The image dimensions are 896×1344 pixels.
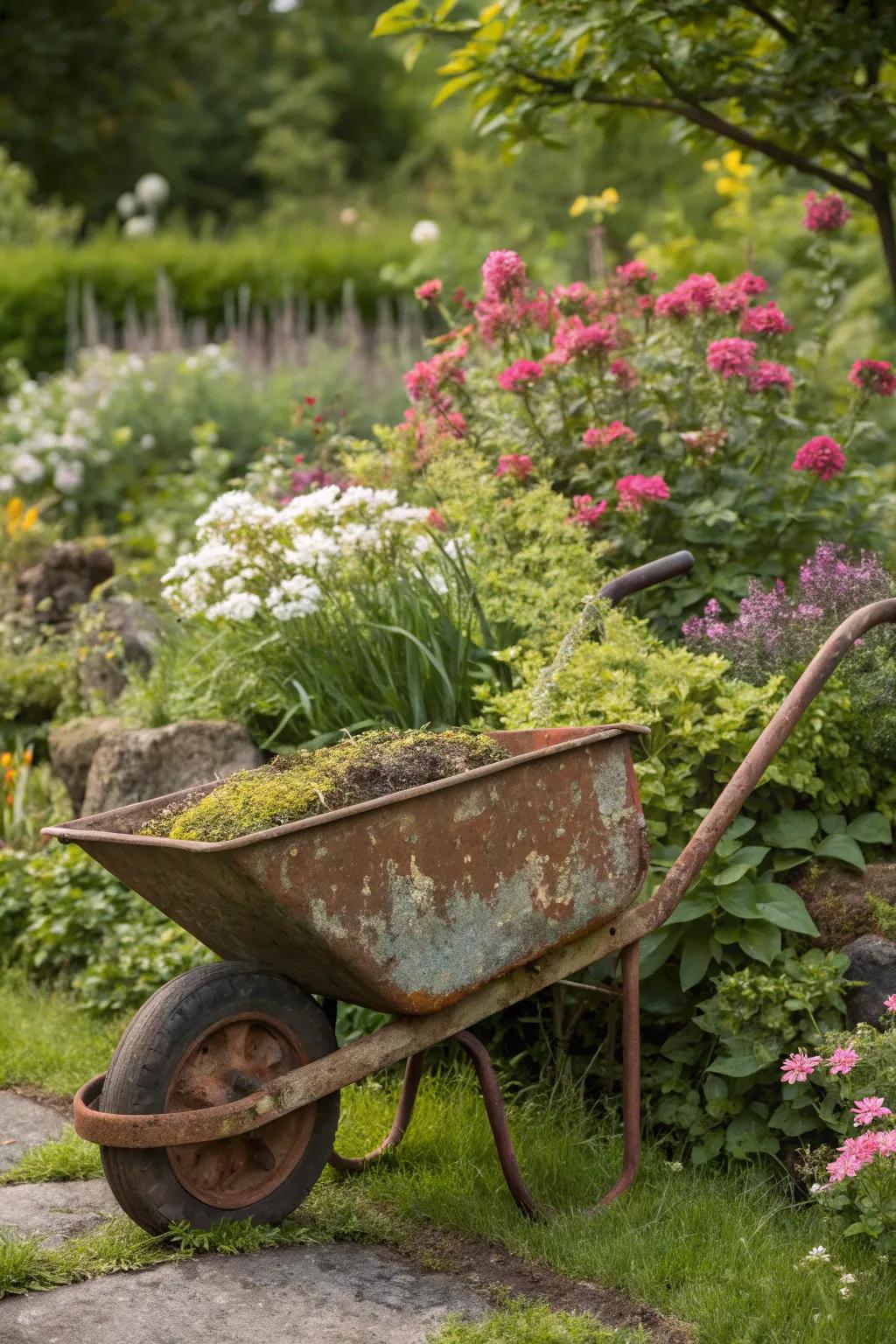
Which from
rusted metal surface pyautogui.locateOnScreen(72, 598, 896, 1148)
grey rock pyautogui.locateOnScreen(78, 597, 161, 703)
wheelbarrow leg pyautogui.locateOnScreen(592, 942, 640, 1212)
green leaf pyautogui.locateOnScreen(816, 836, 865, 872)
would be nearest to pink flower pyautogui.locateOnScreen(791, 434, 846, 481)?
rusted metal surface pyautogui.locateOnScreen(72, 598, 896, 1148)

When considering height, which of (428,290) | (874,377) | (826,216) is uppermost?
(826,216)

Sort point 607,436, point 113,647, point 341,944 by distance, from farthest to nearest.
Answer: point 113,647 < point 607,436 < point 341,944

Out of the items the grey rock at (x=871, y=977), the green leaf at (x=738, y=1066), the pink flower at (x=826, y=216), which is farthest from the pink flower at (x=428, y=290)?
the green leaf at (x=738, y=1066)

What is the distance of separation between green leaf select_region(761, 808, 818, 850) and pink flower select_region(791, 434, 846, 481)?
111cm

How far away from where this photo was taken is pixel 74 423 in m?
8.26

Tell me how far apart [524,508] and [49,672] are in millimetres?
2415

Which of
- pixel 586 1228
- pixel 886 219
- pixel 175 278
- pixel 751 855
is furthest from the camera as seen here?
pixel 175 278

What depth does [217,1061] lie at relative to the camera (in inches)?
107

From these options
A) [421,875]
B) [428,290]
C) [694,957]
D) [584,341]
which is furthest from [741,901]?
[428,290]

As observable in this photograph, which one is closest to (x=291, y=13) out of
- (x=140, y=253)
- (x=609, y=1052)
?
(x=140, y=253)

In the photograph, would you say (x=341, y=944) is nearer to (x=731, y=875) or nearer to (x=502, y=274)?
(x=731, y=875)

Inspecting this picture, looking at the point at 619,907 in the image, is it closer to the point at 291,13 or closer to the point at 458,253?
the point at 458,253

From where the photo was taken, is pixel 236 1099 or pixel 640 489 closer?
pixel 236 1099

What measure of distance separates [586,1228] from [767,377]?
2.55 m
